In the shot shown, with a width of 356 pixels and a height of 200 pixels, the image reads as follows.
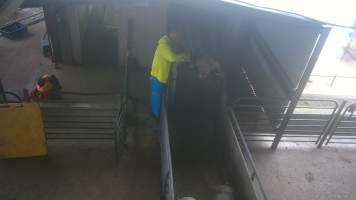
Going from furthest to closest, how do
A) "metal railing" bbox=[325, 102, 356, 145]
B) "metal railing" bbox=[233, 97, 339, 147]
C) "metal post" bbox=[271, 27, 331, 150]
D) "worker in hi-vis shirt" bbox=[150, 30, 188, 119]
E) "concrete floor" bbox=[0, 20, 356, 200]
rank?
"metal railing" bbox=[325, 102, 356, 145]
"metal railing" bbox=[233, 97, 339, 147]
"worker in hi-vis shirt" bbox=[150, 30, 188, 119]
"concrete floor" bbox=[0, 20, 356, 200]
"metal post" bbox=[271, 27, 331, 150]

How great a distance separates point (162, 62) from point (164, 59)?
87 mm

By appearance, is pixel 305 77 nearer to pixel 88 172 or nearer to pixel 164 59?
pixel 164 59

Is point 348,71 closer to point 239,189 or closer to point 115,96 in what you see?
point 239,189

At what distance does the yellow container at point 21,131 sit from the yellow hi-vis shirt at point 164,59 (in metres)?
2.28

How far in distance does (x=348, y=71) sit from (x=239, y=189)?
559cm

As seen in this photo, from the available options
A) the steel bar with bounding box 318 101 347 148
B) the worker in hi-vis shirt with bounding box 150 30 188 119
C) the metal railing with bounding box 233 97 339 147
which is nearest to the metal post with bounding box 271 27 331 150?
the metal railing with bounding box 233 97 339 147

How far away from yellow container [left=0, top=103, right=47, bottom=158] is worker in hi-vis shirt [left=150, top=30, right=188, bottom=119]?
87.0 inches

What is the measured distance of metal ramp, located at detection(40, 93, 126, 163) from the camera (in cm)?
634

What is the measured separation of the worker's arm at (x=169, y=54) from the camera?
6203 mm

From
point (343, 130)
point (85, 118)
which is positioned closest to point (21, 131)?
point (85, 118)

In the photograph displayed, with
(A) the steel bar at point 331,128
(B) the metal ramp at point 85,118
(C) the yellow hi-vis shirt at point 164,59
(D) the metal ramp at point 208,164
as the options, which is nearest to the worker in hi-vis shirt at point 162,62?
(C) the yellow hi-vis shirt at point 164,59

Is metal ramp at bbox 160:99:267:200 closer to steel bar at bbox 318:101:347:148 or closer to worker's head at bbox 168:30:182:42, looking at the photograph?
worker's head at bbox 168:30:182:42

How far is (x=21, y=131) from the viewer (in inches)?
235

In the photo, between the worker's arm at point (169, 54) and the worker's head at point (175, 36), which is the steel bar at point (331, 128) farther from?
the worker's head at point (175, 36)
